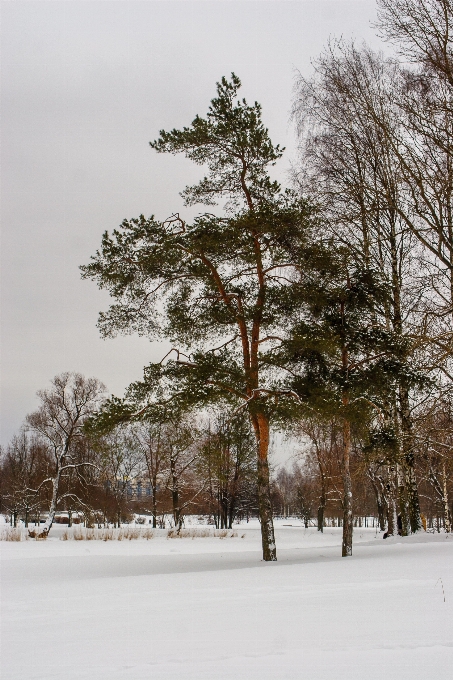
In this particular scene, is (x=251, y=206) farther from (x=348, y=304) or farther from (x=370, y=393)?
(x=370, y=393)

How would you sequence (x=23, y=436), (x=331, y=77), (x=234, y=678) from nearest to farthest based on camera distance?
(x=234, y=678)
(x=331, y=77)
(x=23, y=436)

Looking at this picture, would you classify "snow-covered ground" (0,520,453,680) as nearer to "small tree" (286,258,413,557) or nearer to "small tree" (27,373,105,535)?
"small tree" (286,258,413,557)


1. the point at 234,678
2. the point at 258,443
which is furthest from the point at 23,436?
the point at 234,678

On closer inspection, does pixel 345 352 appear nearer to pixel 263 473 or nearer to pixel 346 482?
pixel 346 482

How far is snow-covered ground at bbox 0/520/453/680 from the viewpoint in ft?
13.7

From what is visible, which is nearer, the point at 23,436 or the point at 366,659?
the point at 366,659

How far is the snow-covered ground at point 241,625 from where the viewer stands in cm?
418

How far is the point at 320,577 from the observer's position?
880 cm

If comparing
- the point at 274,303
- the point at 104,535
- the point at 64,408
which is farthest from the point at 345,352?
the point at 64,408

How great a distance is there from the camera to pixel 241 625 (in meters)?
5.49

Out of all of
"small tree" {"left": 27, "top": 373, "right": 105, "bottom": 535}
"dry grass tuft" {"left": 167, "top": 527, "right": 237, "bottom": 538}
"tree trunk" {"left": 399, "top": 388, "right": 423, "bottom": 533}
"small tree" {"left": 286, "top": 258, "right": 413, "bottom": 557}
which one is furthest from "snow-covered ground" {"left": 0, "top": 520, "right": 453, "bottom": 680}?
"small tree" {"left": 27, "top": 373, "right": 105, "bottom": 535}

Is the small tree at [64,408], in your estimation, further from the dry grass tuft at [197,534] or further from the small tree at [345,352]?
the small tree at [345,352]

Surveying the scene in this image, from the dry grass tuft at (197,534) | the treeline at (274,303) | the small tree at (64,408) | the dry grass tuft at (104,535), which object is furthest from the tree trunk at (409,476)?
the small tree at (64,408)

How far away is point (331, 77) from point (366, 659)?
1464 cm
